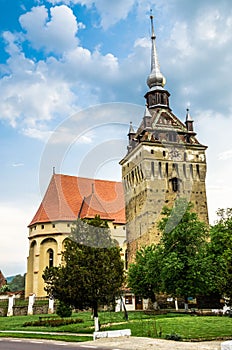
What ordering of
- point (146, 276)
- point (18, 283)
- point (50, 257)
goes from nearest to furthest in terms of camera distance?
point (146, 276) < point (50, 257) < point (18, 283)

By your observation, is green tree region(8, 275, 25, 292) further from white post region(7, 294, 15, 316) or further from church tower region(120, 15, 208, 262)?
white post region(7, 294, 15, 316)

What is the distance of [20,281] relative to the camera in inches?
4402

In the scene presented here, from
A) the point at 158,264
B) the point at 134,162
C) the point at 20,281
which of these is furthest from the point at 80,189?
the point at 20,281

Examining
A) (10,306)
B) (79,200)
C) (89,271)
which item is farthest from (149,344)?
(79,200)

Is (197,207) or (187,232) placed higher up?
(197,207)

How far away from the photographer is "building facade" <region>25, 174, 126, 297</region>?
51312mm

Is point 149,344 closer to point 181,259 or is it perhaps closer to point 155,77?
point 181,259

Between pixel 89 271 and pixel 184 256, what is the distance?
1338 cm

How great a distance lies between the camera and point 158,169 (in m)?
52.3

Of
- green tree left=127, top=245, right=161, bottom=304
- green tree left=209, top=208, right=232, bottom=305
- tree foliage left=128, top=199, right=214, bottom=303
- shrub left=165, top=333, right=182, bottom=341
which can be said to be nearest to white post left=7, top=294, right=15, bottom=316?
green tree left=127, top=245, right=161, bottom=304

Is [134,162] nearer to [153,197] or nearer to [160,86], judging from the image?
[153,197]

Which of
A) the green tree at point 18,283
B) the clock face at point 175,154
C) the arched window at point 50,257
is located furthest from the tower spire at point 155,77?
the green tree at point 18,283

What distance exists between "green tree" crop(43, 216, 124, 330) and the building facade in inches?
1156

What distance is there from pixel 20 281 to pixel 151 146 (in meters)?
75.2
